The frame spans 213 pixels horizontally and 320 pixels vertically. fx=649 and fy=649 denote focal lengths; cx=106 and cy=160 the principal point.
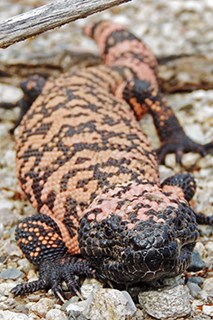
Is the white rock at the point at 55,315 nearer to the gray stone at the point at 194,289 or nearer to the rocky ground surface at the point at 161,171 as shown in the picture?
the rocky ground surface at the point at 161,171

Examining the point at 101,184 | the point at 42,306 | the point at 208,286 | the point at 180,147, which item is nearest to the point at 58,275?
the point at 42,306

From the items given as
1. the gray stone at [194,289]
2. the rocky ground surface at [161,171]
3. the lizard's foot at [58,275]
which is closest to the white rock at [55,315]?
the rocky ground surface at [161,171]

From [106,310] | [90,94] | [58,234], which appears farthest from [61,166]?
[106,310]

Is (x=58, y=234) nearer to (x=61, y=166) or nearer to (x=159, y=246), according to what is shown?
(x=61, y=166)

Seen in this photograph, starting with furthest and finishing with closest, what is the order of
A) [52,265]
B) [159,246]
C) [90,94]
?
[90,94]
[52,265]
[159,246]

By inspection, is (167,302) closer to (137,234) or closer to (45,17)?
(137,234)

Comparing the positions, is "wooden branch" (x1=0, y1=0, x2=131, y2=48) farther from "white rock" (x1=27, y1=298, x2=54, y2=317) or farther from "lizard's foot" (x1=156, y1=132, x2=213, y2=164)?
"lizard's foot" (x1=156, y1=132, x2=213, y2=164)
